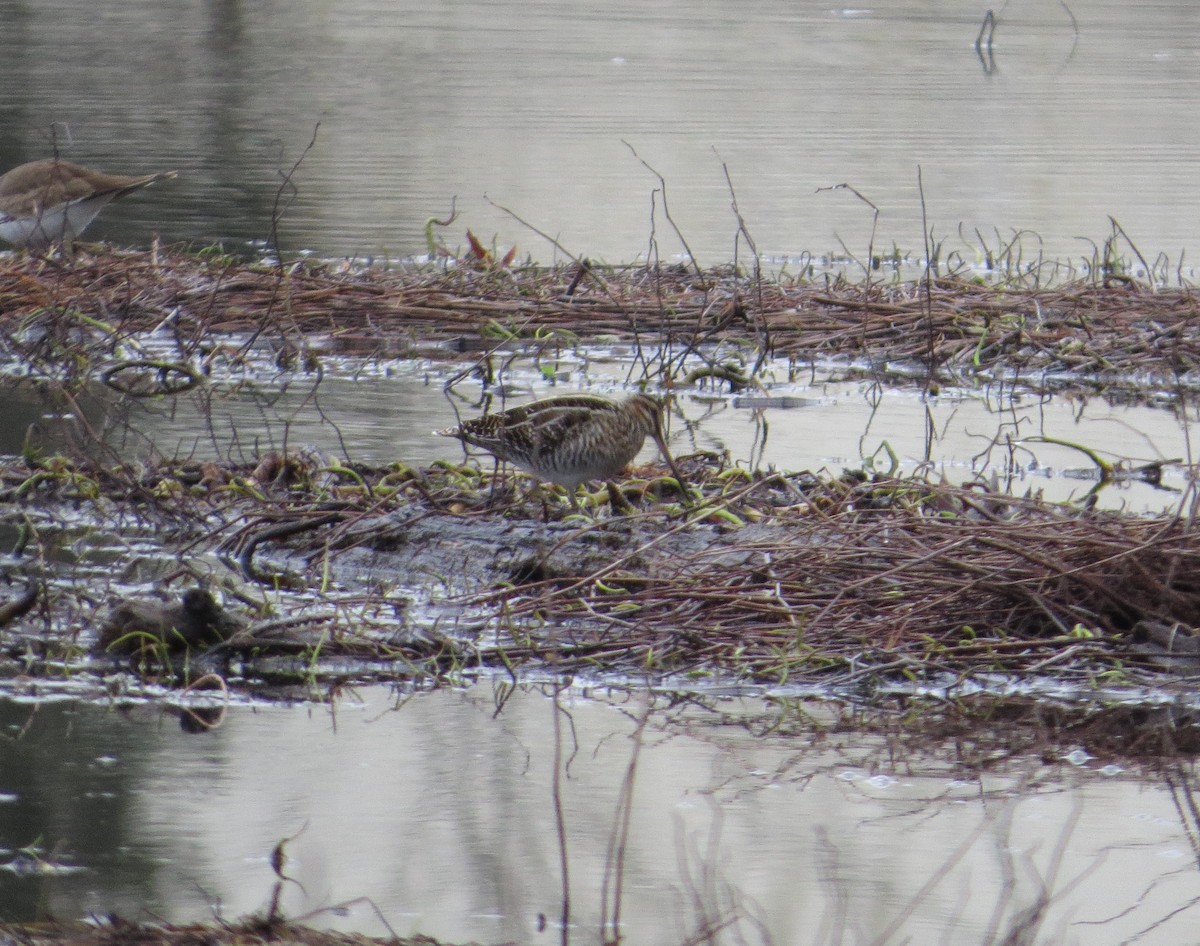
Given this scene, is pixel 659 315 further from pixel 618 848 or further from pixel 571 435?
pixel 618 848

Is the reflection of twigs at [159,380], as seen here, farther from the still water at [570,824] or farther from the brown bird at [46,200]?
the still water at [570,824]

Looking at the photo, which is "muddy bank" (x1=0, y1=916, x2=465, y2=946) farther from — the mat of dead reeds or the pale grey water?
the mat of dead reeds

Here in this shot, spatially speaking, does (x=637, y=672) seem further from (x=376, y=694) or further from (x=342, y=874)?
(x=342, y=874)

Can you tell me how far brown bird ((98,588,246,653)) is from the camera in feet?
19.4

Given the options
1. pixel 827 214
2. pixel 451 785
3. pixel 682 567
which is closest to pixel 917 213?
pixel 827 214

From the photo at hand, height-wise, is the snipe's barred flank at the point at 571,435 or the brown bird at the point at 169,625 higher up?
the snipe's barred flank at the point at 571,435

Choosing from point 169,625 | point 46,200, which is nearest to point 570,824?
point 169,625

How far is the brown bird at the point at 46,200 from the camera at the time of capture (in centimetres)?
1216

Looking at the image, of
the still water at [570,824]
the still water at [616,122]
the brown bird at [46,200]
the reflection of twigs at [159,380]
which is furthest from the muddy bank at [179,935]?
the brown bird at [46,200]

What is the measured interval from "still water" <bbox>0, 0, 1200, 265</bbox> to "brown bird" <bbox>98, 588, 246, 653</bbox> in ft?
19.4

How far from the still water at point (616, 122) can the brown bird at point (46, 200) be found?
1.77m

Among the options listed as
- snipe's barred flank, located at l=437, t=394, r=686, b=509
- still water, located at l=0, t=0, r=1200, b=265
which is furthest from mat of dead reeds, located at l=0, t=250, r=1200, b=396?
snipe's barred flank, located at l=437, t=394, r=686, b=509

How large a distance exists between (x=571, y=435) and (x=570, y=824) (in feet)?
7.36

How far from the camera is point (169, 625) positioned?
5922mm
